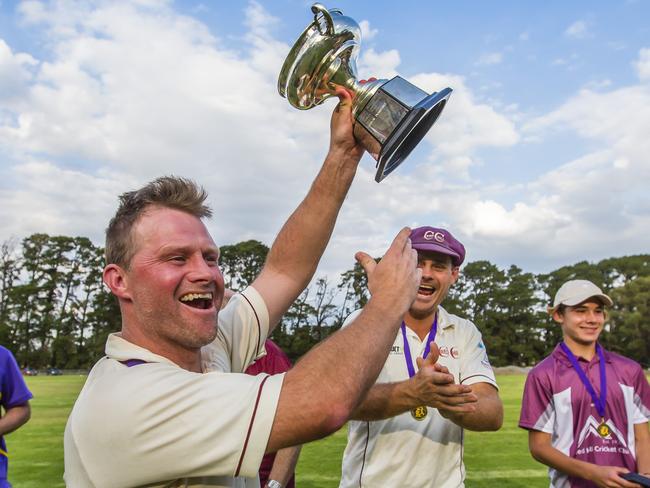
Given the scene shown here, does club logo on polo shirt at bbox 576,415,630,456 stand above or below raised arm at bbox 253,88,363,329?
below

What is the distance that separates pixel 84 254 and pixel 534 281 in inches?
2526

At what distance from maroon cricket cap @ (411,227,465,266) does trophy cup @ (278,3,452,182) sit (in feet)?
4.60

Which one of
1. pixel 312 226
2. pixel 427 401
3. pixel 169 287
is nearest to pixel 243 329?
pixel 312 226

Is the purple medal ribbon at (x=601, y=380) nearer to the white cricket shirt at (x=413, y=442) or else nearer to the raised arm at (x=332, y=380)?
the white cricket shirt at (x=413, y=442)

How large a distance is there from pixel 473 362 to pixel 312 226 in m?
1.51

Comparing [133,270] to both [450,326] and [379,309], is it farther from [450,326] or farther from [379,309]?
[450,326]

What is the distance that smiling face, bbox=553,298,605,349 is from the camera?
171 inches

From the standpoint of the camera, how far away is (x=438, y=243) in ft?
11.9

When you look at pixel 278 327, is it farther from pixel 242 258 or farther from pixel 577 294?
pixel 577 294

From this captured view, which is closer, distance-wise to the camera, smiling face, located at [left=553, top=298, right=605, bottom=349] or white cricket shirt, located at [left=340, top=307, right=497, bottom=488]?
white cricket shirt, located at [left=340, top=307, right=497, bottom=488]

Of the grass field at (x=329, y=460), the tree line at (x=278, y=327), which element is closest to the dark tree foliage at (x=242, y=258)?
the tree line at (x=278, y=327)

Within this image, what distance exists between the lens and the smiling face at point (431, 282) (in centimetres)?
353

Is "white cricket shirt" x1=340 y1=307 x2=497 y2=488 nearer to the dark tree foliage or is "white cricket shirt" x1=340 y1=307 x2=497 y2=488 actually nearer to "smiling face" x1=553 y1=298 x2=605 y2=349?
"smiling face" x1=553 y1=298 x2=605 y2=349

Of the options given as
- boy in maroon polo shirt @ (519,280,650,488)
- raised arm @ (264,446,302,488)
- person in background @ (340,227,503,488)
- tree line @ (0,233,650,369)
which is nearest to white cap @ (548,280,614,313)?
boy in maroon polo shirt @ (519,280,650,488)
